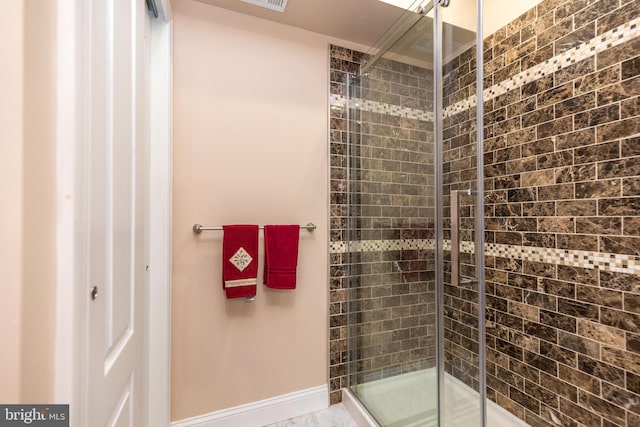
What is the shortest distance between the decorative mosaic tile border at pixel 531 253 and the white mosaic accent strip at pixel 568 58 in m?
0.59

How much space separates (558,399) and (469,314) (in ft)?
2.59

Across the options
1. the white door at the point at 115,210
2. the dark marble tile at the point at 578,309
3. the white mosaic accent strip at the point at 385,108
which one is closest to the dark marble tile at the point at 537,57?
Answer: the white mosaic accent strip at the point at 385,108

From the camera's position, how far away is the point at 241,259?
1518 mm

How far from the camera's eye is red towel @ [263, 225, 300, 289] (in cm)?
159

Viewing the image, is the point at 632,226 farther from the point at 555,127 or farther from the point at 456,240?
the point at 456,240

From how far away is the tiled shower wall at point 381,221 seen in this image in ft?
4.38

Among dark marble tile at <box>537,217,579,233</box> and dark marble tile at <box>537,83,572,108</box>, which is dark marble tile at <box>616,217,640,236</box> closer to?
dark marble tile at <box>537,217,579,233</box>

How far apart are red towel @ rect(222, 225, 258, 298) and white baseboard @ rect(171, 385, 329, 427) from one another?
2.23ft

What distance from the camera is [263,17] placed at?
1634 millimetres

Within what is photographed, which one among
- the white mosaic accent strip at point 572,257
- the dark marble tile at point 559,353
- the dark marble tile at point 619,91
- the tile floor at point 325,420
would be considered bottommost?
the tile floor at point 325,420

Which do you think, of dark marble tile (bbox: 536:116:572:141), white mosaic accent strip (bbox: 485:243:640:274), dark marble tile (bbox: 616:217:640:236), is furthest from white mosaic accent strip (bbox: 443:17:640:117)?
white mosaic accent strip (bbox: 485:243:640:274)

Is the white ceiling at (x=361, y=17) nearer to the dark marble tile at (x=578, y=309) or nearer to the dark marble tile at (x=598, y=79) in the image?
the dark marble tile at (x=598, y=79)

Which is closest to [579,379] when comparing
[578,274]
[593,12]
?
[578,274]

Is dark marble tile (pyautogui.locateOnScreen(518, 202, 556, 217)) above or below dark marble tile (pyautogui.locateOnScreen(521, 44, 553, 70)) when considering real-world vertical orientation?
below
